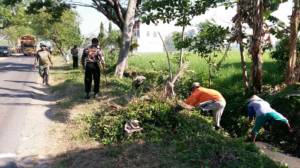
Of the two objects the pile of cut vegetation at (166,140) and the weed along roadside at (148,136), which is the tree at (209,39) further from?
the pile of cut vegetation at (166,140)

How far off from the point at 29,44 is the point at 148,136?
196 feet

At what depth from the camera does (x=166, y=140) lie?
1002cm

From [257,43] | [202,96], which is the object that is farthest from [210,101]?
[257,43]

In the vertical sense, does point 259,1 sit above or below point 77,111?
above

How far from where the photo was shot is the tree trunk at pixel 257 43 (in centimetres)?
1661

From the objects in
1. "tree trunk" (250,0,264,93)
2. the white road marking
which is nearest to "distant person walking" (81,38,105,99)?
"tree trunk" (250,0,264,93)

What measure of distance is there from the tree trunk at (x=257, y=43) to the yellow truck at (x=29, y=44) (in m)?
53.5

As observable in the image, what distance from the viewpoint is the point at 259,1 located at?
16.7 m

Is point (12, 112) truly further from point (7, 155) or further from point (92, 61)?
point (7, 155)

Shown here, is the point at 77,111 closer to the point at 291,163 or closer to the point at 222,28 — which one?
the point at 291,163

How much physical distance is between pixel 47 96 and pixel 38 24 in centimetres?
4059

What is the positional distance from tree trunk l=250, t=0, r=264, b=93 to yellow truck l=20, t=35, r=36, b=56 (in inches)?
2107

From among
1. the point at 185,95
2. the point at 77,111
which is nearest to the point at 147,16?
the point at 185,95

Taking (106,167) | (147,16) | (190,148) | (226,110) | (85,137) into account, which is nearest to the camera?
(106,167)
